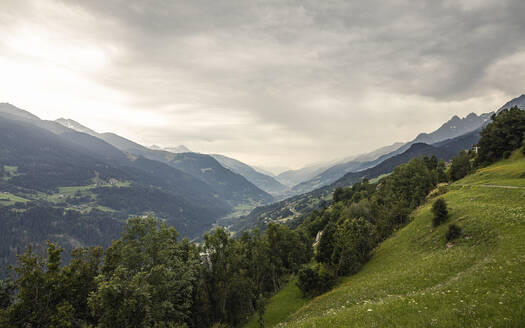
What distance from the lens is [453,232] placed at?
36.5 m

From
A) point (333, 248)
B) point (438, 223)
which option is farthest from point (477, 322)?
point (333, 248)

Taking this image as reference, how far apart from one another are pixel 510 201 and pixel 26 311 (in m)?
70.9

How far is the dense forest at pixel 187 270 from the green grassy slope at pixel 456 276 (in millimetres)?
4859

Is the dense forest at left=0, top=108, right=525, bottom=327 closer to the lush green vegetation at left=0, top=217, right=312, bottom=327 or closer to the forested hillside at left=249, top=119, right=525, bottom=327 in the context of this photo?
the lush green vegetation at left=0, top=217, right=312, bottom=327

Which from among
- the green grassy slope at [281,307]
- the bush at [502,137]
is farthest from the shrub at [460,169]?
the green grassy slope at [281,307]

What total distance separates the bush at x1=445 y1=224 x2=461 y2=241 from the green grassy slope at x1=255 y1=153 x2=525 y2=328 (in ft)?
3.64

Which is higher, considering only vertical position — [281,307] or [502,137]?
[502,137]

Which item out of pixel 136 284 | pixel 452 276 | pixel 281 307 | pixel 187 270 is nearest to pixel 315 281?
pixel 281 307

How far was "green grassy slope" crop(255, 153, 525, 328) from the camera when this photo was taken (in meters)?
14.2

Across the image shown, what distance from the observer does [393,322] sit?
1549 cm

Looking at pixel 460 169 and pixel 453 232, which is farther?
pixel 460 169

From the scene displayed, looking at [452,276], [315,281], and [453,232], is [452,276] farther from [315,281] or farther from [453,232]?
[315,281]

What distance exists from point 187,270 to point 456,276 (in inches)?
1455

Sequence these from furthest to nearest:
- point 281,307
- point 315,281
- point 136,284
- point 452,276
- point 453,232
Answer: point 315,281 < point 281,307 < point 453,232 < point 136,284 < point 452,276
